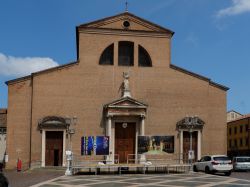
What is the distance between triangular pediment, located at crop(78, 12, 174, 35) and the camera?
41875mm

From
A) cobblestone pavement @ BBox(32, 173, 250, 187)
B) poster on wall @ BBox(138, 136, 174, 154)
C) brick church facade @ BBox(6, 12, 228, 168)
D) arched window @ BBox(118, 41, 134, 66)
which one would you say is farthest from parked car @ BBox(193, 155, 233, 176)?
arched window @ BBox(118, 41, 134, 66)

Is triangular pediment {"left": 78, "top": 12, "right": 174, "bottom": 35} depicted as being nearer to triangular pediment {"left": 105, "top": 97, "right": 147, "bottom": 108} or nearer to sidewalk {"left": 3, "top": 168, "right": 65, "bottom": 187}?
triangular pediment {"left": 105, "top": 97, "right": 147, "bottom": 108}

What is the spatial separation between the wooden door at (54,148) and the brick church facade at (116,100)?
3.4 inches

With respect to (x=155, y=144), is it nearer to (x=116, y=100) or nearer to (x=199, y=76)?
(x=116, y=100)

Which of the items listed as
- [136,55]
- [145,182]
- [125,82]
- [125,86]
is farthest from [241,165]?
[145,182]

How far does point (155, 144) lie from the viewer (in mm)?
35531

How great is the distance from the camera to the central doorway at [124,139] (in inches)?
1614

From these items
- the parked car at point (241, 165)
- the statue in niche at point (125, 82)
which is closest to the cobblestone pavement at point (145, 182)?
the parked car at point (241, 165)

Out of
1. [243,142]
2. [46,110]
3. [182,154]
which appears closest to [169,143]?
[182,154]

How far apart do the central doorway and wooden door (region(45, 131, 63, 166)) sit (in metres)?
4.99

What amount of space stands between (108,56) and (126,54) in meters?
1.72

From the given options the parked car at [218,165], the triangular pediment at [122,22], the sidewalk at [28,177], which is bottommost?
the sidewalk at [28,177]

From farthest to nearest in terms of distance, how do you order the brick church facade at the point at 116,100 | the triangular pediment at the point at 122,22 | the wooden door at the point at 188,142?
1. the triangular pediment at the point at 122,22
2. the wooden door at the point at 188,142
3. the brick church facade at the point at 116,100

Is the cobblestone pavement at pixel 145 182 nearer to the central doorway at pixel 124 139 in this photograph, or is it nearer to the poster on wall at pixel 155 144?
the poster on wall at pixel 155 144
